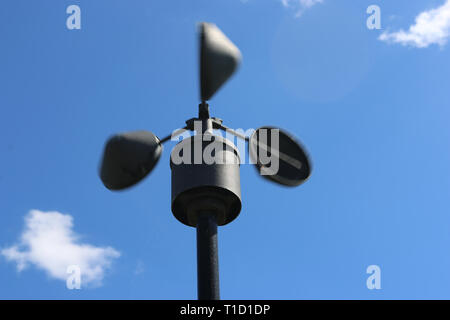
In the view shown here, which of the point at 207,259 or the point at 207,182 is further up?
the point at 207,182

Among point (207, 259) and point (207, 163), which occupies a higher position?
point (207, 163)

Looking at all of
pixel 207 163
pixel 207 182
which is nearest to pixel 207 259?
pixel 207 182

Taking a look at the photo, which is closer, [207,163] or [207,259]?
[207,259]

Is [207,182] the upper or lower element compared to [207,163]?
→ lower

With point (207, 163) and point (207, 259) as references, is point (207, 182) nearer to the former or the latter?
point (207, 163)

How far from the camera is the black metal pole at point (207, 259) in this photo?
7238 mm

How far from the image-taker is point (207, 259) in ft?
24.3

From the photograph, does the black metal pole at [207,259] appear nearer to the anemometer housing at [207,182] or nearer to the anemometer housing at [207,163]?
the anemometer housing at [207,163]

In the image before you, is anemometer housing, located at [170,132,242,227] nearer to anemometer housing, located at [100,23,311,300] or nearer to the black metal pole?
anemometer housing, located at [100,23,311,300]

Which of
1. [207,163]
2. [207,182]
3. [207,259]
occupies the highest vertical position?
[207,163]
